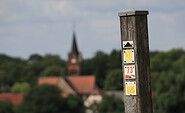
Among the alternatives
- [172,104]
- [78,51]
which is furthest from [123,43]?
[78,51]

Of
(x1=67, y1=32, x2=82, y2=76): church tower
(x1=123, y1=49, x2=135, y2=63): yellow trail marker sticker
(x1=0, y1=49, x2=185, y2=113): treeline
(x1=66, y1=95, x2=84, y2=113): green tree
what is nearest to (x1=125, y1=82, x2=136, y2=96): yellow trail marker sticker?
(x1=123, y1=49, x2=135, y2=63): yellow trail marker sticker

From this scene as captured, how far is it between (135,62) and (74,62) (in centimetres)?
9986

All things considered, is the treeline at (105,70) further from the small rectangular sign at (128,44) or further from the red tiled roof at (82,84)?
the small rectangular sign at (128,44)

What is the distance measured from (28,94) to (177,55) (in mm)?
43377

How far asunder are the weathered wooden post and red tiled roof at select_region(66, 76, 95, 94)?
9001 centimetres

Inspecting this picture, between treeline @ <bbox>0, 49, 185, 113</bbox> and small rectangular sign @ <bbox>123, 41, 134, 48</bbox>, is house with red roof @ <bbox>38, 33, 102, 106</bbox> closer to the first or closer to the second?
treeline @ <bbox>0, 49, 185, 113</bbox>

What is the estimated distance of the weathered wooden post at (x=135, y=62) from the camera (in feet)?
14.4

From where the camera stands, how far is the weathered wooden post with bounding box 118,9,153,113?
440 centimetres

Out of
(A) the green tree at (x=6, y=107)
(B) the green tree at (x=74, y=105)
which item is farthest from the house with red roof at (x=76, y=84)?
(A) the green tree at (x=6, y=107)

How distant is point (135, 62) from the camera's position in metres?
4.41

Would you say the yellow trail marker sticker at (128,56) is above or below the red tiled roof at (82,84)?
above

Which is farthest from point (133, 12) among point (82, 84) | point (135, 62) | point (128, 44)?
point (82, 84)

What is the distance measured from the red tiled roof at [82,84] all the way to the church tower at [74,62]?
837 cm

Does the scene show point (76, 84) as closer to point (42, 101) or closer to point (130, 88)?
point (42, 101)
